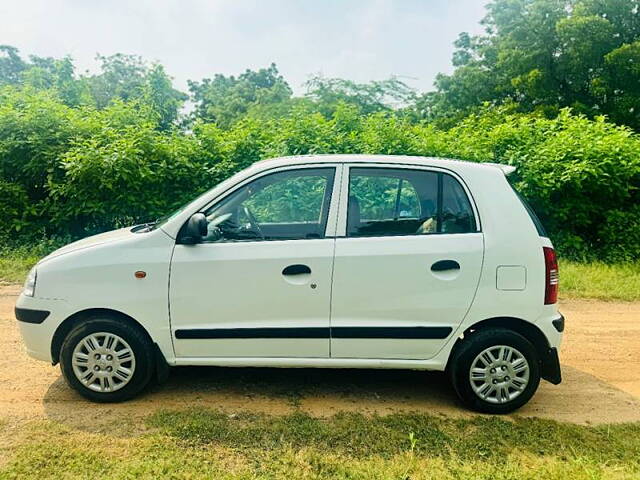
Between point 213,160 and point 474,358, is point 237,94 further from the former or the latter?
point 474,358

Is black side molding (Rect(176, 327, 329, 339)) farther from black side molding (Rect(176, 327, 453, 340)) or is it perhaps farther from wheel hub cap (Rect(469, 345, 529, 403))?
wheel hub cap (Rect(469, 345, 529, 403))

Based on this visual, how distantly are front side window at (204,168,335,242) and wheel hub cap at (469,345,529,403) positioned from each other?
1518 millimetres

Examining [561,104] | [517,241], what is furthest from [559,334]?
[561,104]

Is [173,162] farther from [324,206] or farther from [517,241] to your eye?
[517,241]

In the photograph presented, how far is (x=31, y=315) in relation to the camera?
3686 mm

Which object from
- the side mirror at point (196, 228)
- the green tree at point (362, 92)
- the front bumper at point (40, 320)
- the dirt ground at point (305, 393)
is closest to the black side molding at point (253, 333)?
the dirt ground at point (305, 393)

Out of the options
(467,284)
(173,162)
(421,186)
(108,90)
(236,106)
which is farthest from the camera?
(236,106)

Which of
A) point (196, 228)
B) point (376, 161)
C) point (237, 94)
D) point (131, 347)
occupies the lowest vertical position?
point (131, 347)

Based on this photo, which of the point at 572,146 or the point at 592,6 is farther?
the point at 592,6

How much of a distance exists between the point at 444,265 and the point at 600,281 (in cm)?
550

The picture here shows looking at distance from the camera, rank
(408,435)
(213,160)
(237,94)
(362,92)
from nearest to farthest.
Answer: (408,435), (213,160), (362,92), (237,94)

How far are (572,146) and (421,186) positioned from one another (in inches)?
268

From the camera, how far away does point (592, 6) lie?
64.0 feet

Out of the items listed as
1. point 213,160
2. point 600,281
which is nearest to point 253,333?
point 213,160
